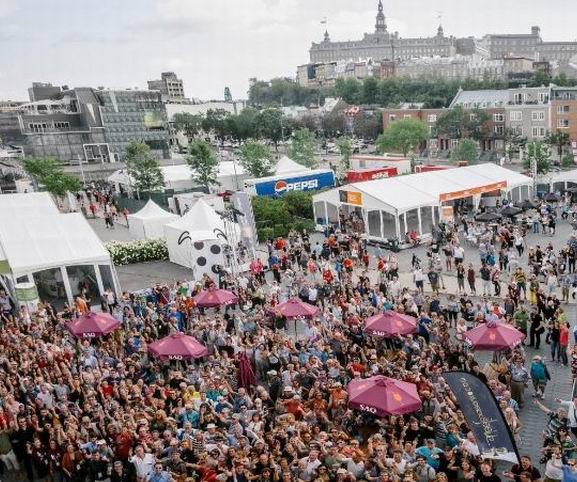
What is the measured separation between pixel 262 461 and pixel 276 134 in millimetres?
85484

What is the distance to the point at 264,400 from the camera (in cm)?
1151

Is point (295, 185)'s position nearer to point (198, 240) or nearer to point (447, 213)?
point (447, 213)

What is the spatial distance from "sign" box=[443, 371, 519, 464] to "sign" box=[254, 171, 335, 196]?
1024 inches

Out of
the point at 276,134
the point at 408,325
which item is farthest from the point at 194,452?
the point at 276,134

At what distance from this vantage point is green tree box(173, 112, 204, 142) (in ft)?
364

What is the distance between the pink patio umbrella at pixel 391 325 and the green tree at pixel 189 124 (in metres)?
101

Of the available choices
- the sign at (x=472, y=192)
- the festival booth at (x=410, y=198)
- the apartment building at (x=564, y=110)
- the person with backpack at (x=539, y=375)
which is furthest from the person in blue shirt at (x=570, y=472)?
the apartment building at (x=564, y=110)

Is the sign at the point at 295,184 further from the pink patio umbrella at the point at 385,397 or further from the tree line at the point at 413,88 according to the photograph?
the tree line at the point at 413,88

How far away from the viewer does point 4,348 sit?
49.7 ft

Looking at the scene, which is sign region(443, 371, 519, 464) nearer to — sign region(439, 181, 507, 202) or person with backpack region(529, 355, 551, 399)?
person with backpack region(529, 355, 551, 399)

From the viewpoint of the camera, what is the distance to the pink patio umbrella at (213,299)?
55.6ft

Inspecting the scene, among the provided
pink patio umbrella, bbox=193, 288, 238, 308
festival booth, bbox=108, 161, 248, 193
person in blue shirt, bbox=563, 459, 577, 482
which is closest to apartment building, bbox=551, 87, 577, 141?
festival booth, bbox=108, 161, 248, 193

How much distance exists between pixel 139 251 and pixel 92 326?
41.6 feet

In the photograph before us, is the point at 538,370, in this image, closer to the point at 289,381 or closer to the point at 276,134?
the point at 289,381
